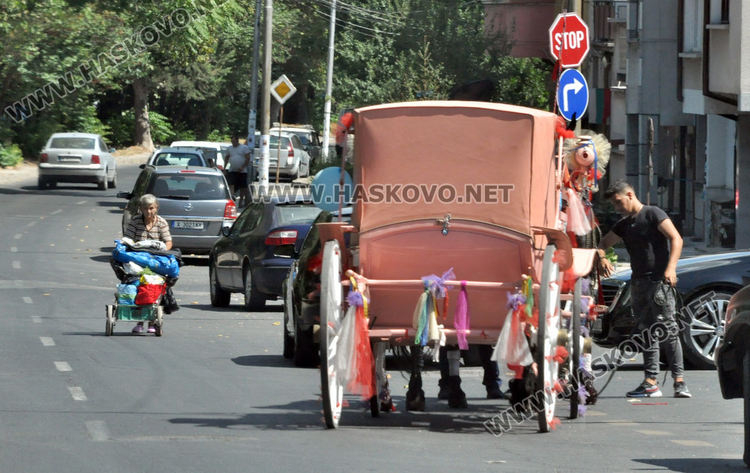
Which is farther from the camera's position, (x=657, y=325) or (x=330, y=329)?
(x=657, y=325)

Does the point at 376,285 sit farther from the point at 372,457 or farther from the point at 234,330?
the point at 234,330

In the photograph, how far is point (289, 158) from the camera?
180 ft

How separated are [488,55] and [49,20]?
1654 centimetres

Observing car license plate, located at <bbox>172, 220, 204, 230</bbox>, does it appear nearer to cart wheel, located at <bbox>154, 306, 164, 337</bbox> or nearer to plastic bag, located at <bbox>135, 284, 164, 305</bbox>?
cart wheel, located at <bbox>154, 306, 164, 337</bbox>

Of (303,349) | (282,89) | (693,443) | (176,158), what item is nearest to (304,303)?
(303,349)

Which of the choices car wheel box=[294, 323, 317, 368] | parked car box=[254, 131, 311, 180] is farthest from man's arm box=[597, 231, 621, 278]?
parked car box=[254, 131, 311, 180]

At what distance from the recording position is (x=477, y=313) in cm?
1030

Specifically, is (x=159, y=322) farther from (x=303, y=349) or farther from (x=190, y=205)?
(x=190, y=205)

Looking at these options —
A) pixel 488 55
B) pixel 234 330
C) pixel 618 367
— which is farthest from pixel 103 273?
pixel 488 55

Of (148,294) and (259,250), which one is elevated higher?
(259,250)

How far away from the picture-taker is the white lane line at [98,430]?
9.48 metres

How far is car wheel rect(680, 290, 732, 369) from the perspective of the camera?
1398cm

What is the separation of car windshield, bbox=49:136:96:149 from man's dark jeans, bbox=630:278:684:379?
3631cm

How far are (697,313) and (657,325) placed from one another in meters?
1.93
